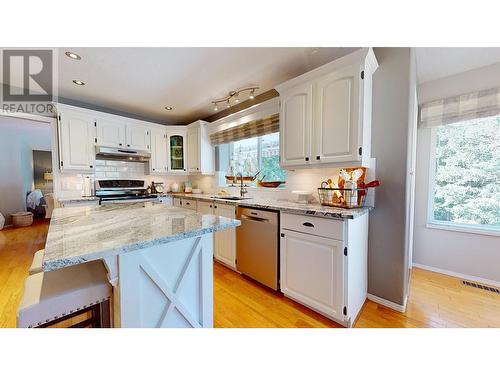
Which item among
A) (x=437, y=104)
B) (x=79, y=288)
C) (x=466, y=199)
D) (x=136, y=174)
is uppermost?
(x=437, y=104)

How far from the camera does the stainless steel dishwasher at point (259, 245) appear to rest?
1949 millimetres

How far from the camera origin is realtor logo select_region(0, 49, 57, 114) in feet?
6.61

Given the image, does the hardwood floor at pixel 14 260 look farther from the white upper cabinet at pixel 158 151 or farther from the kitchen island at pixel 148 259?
the white upper cabinet at pixel 158 151

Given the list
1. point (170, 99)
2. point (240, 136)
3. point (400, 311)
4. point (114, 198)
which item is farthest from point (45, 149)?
point (400, 311)

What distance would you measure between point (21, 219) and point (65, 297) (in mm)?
5840

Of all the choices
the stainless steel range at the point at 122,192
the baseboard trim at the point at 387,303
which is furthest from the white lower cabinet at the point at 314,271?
the stainless steel range at the point at 122,192

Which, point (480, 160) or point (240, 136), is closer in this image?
point (480, 160)

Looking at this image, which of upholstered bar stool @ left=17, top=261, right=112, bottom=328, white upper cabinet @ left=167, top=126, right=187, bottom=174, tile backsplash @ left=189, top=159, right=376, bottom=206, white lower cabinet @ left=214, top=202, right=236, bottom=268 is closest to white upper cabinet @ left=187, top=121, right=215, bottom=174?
white upper cabinet @ left=167, top=126, right=187, bottom=174

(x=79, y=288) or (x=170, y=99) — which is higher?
(x=170, y=99)

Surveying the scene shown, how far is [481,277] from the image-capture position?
7.29 ft

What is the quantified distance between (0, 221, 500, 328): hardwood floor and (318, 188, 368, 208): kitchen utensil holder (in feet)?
3.09
